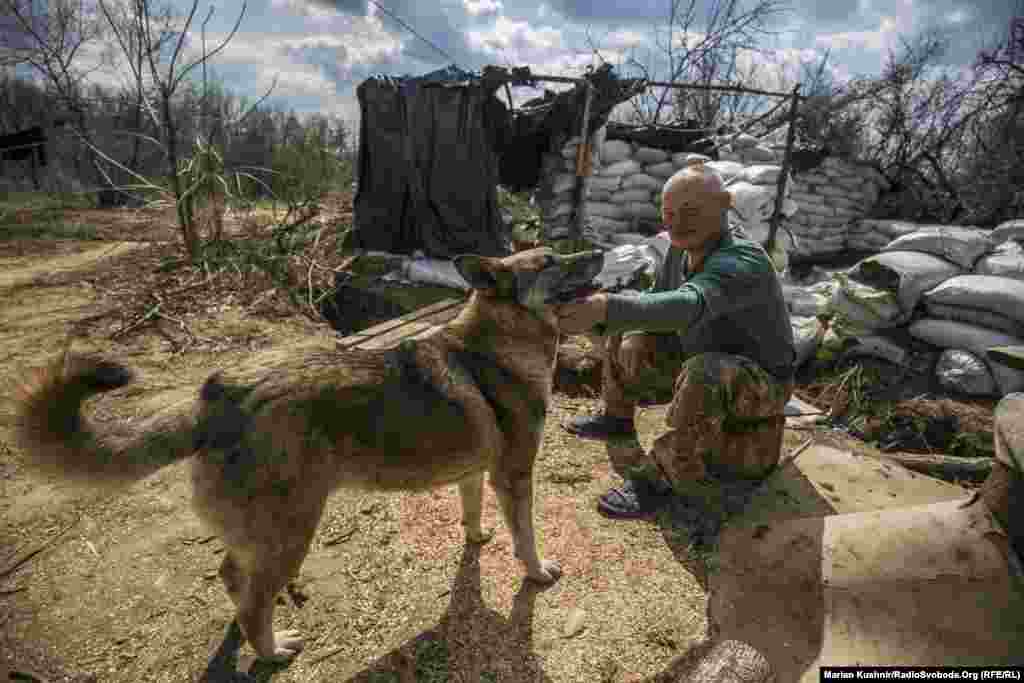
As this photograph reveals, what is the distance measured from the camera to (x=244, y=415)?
5.98 feet

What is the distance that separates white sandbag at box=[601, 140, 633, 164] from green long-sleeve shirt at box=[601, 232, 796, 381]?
5.59m

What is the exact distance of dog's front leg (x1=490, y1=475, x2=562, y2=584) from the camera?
8.21ft

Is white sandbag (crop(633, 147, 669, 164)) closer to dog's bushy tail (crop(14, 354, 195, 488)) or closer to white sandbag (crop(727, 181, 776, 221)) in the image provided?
white sandbag (crop(727, 181, 776, 221))

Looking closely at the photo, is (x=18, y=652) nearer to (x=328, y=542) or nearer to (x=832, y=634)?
(x=328, y=542)

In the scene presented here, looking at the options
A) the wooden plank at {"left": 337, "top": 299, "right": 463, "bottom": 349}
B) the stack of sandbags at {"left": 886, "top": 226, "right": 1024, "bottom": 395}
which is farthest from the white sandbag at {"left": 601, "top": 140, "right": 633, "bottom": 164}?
the stack of sandbags at {"left": 886, "top": 226, "right": 1024, "bottom": 395}

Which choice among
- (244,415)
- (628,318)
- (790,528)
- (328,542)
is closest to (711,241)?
(628,318)

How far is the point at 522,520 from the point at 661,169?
7.85m

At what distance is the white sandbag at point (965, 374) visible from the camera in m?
4.72

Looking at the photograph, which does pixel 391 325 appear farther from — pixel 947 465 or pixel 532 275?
pixel 947 465

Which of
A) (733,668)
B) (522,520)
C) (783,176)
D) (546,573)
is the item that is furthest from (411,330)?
(783,176)

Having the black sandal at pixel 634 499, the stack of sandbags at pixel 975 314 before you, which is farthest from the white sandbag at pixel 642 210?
the black sandal at pixel 634 499

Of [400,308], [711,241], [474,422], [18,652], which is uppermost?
[711,241]

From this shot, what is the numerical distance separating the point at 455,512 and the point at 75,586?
2015 mm

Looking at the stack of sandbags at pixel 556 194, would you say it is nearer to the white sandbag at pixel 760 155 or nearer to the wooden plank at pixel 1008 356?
the white sandbag at pixel 760 155
